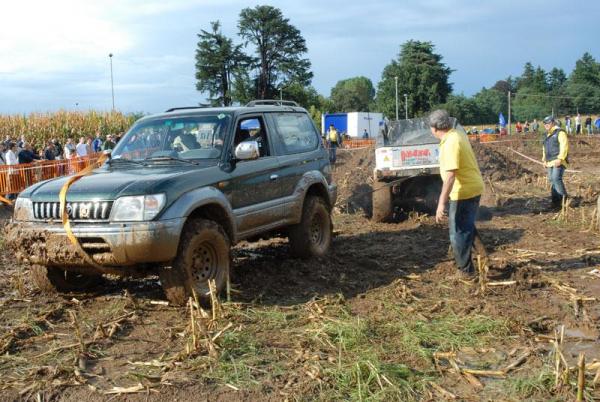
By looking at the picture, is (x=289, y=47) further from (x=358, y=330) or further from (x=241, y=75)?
(x=358, y=330)

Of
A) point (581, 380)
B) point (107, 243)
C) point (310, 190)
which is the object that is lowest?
point (581, 380)

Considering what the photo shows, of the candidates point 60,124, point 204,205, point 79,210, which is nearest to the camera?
point 79,210

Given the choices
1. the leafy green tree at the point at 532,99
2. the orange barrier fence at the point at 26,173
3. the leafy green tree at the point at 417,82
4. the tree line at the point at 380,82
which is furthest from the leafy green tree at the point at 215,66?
the orange barrier fence at the point at 26,173

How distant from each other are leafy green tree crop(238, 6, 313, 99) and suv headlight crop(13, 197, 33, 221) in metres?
59.3

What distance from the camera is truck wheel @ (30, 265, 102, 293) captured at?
249 inches

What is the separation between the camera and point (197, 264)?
6098 millimetres

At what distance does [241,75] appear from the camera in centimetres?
6234

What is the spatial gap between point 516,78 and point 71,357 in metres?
150

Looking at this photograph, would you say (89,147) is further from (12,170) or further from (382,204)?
(382,204)

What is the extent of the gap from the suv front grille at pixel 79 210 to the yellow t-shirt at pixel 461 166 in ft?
11.4

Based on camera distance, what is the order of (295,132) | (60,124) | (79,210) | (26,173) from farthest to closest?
(60,124)
(26,173)
(295,132)
(79,210)

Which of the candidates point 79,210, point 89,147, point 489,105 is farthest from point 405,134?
point 489,105

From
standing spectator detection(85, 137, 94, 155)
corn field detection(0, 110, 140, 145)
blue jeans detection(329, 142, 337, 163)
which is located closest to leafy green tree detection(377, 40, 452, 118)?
blue jeans detection(329, 142, 337, 163)

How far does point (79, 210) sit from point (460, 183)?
3.91 metres
